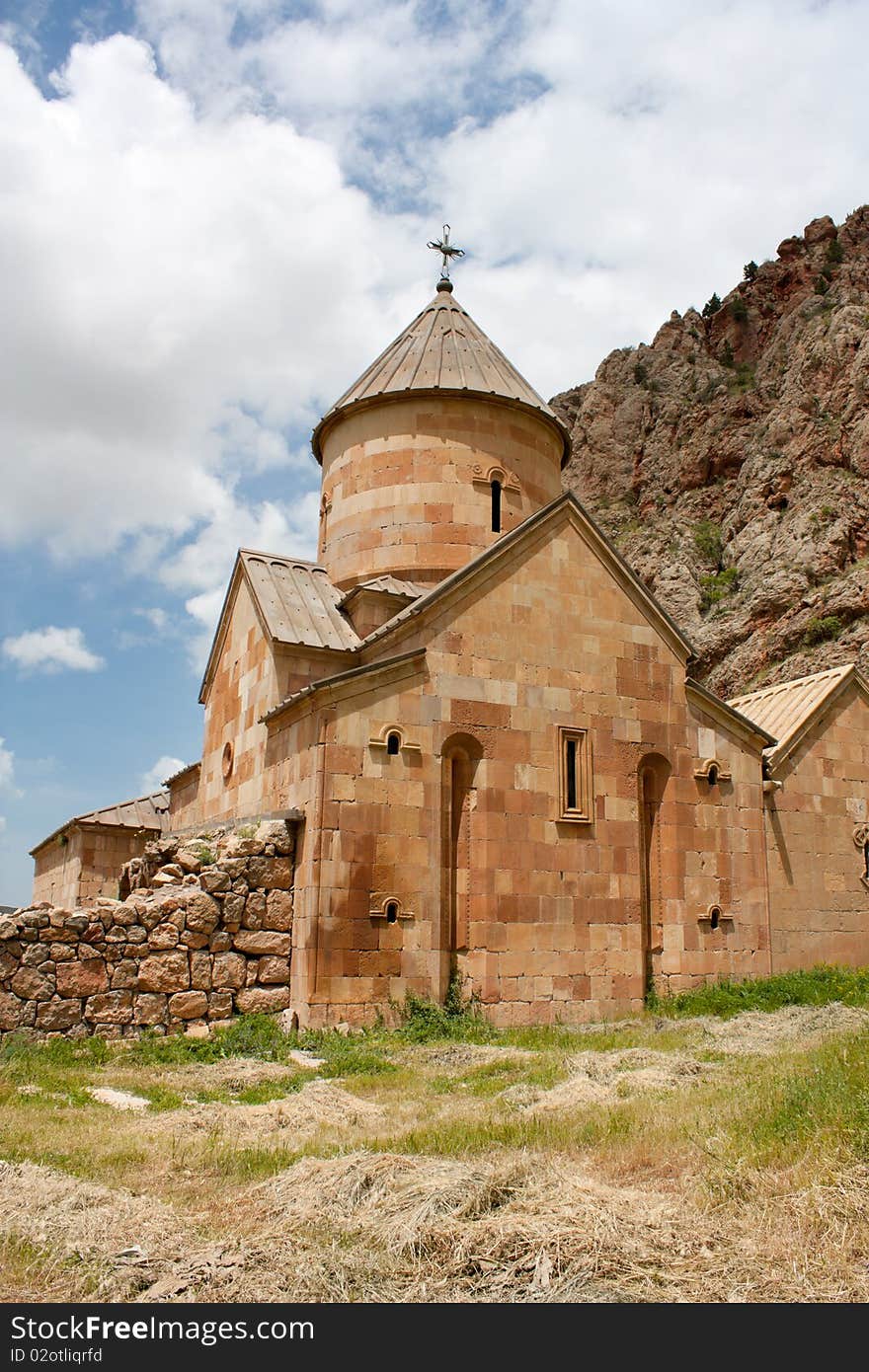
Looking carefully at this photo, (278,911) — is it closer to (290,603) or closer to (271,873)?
(271,873)

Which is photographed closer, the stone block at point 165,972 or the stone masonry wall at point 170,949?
the stone masonry wall at point 170,949

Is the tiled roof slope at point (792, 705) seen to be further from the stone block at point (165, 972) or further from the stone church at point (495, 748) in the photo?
the stone block at point (165, 972)

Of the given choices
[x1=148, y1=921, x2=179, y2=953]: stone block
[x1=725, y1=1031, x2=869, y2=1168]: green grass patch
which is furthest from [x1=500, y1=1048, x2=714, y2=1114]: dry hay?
[x1=148, y1=921, x2=179, y2=953]: stone block

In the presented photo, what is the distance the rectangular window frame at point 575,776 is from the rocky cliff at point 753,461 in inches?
708

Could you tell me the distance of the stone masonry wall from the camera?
31.0 ft

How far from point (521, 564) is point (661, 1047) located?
5617mm

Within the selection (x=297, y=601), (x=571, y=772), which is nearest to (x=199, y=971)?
(x=571, y=772)

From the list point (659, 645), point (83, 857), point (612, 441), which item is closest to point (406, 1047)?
point (659, 645)

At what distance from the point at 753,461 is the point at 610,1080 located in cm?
3322

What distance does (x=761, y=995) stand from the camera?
12.1m

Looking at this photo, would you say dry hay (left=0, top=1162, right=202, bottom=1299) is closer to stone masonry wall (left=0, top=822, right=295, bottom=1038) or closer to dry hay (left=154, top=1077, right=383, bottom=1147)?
dry hay (left=154, top=1077, right=383, bottom=1147)

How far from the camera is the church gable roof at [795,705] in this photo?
1411cm

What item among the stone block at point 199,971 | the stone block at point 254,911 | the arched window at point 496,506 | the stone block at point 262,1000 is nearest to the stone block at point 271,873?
the stone block at point 254,911
